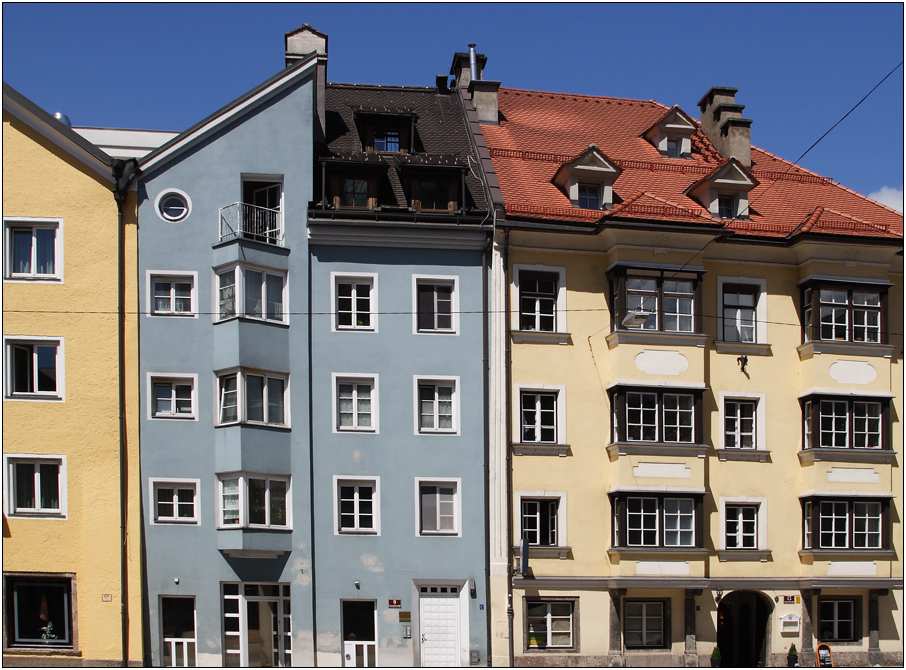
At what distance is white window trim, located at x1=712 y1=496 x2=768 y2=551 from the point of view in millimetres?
33656

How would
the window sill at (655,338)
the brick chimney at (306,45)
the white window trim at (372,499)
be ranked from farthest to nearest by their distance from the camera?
the brick chimney at (306,45), the window sill at (655,338), the white window trim at (372,499)

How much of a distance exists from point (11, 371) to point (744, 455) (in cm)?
2127

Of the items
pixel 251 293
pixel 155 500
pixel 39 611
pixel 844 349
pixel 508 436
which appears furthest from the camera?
pixel 844 349

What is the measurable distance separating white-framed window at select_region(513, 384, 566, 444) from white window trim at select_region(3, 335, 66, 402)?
12781 mm

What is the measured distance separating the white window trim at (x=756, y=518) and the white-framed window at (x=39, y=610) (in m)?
18.5

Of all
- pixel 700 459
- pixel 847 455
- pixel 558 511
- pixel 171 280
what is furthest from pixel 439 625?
pixel 847 455

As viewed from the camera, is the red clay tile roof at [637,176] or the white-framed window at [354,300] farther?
the red clay tile roof at [637,176]

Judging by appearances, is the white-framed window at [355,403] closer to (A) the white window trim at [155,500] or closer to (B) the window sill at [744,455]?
(A) the white window trim at [155,500]

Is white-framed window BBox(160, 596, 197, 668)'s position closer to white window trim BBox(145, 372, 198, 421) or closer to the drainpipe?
the drainpipe

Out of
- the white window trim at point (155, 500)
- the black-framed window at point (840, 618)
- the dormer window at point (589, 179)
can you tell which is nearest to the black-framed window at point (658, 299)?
the dormer window at point (589, 179)

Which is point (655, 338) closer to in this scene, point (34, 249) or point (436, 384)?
point (436, 384)

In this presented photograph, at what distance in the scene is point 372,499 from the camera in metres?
32.5

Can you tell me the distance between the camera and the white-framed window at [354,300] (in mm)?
33219

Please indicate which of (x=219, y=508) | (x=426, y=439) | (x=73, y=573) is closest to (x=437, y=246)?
(x=426, y=439)
